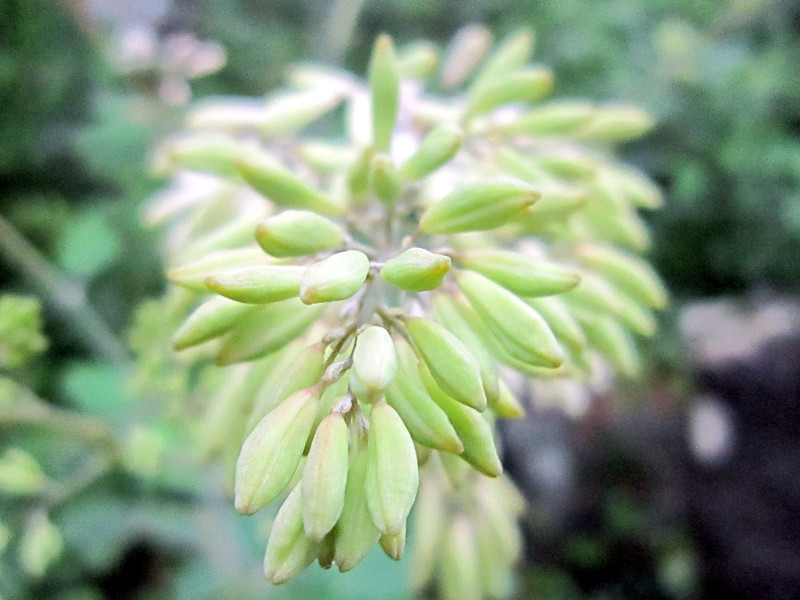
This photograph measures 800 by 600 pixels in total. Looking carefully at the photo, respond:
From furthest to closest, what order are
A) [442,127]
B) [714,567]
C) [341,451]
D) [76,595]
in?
[714,567] → [76,595] → [442,127] → [341,451]

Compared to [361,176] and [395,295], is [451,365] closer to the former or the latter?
[395,295]

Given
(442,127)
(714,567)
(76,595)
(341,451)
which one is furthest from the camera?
(714,567)

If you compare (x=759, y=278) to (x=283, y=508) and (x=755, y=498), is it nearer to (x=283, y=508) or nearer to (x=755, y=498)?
(x=755, y=498)

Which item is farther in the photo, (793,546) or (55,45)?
(55,45)

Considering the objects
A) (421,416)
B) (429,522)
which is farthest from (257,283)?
(429,522)

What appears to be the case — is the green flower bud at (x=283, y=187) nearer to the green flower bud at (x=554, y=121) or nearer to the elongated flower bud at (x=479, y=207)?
the elongated flower bud at (x=479, y=207)

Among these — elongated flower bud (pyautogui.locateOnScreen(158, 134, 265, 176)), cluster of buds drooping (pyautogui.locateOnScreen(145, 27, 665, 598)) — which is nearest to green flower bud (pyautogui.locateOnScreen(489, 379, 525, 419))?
cluster of buds drooping (pyautogui.locateOnScreen(145, 27, 665, 598))

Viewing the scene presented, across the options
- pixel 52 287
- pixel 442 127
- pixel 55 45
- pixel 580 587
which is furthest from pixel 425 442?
pixel 55 45

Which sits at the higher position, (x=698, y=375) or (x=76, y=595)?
(x=698, y=375)
